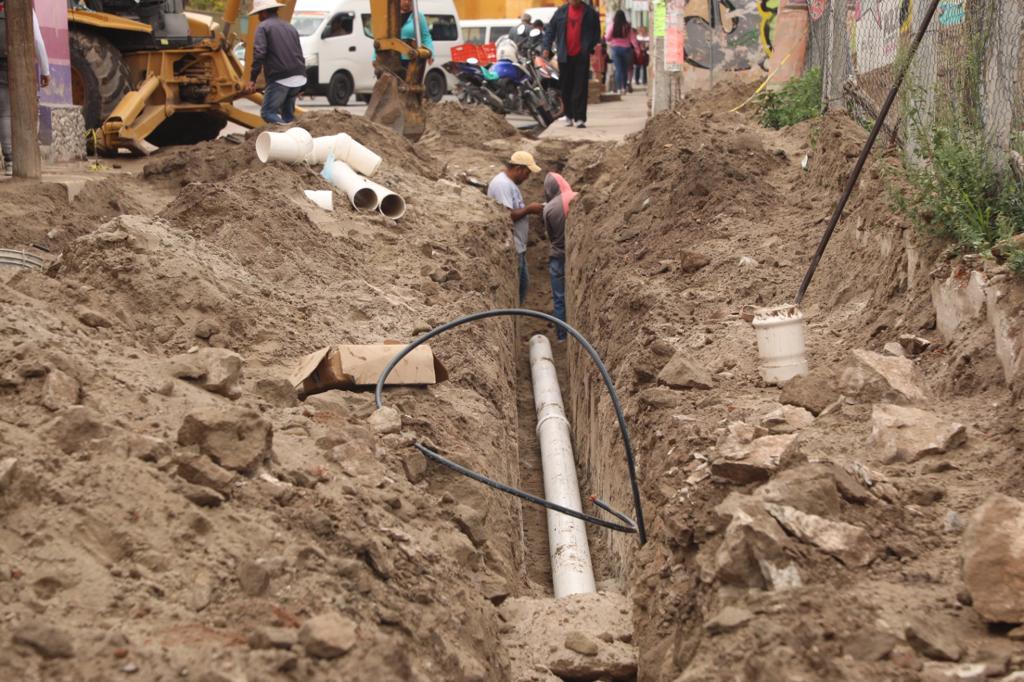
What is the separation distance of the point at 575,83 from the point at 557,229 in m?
5.52

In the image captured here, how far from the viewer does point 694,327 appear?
7.07 metres

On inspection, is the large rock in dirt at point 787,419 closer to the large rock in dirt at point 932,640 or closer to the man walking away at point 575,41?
the large rock in dirt at point 932,640

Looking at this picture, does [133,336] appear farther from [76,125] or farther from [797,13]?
[797,13]

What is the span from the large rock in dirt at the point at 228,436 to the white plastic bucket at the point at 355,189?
614 cm

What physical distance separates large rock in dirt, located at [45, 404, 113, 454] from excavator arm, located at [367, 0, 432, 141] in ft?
37.6

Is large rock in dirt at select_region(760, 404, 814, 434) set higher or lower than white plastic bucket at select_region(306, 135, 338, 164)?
lower

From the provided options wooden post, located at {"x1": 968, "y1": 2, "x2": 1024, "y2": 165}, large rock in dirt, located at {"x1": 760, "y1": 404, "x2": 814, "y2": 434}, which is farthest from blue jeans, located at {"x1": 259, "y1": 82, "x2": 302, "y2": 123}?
large rock in dirt, located at {"x1": 760, "y1": 404, "x2": 814, "y2": 434}

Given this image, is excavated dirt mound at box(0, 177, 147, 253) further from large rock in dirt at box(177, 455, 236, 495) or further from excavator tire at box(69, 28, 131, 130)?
large rock in dirt at box(177, 455, 236, 495)

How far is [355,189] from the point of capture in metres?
10.4

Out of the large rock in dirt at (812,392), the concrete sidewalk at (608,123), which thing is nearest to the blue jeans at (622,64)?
the concrete sidewalk at (608,123)

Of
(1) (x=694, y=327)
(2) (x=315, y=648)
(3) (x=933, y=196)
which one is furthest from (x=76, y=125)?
(2) (x=315, y=648)

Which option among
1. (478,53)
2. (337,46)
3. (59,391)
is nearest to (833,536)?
(59,391)

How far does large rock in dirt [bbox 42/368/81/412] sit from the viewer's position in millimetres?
4168

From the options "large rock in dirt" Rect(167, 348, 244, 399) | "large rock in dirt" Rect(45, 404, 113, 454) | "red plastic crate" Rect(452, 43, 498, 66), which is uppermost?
"red plastic crate" Rect(452, 43, 498, 66)
